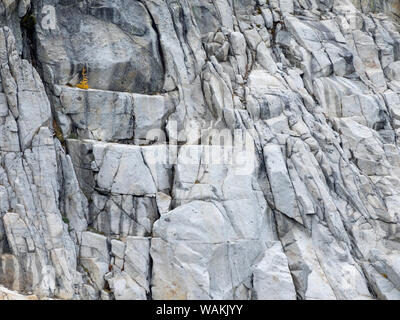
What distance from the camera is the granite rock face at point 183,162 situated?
75.6 ft

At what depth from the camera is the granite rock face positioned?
23047mm

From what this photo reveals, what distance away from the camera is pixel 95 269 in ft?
76.3

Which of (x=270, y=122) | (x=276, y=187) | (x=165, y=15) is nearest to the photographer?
(x=276, y=187)

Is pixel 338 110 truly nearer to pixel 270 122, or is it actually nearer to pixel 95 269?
pixel 270 122

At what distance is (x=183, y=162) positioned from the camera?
25.9 m

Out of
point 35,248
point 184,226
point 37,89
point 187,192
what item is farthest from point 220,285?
point 37,89

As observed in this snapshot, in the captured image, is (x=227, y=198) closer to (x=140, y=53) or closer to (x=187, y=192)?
(x=187, y=192)

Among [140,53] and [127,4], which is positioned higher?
[127,4]

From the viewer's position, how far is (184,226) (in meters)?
23.6

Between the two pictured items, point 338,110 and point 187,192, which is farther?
point 338,110

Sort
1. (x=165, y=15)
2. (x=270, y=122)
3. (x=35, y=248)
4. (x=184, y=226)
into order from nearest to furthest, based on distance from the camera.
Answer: (x=35, y=248)
(x=184, y=226)
(x=270, y=122)
(x=165, y=15)
